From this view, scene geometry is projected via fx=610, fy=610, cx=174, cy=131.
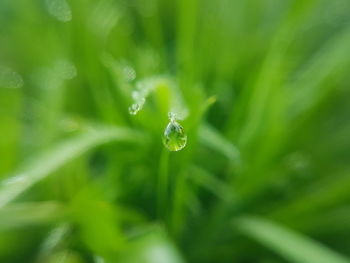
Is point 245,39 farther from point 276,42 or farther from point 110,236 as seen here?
point 110,236

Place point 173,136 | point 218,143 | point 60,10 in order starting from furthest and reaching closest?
point 60,10 < point 218,143 < point 173,136

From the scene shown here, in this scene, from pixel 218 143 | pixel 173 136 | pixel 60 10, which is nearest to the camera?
pixel 173 136

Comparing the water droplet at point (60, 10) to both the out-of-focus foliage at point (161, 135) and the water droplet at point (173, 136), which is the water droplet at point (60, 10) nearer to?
the out-of-focus foliage at point (161, 135)

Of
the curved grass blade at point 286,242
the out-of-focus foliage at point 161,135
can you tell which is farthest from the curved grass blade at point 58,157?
the curved grass blade at point 286,242

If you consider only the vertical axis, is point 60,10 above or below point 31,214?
above

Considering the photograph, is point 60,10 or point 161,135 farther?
point 60,10

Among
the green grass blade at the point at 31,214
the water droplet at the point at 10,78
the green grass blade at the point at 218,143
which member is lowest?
the green grass blade at the point at 218,143

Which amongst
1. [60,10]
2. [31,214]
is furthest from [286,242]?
[60,10]

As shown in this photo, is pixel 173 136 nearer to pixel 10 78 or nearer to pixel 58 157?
pixel 58 157
